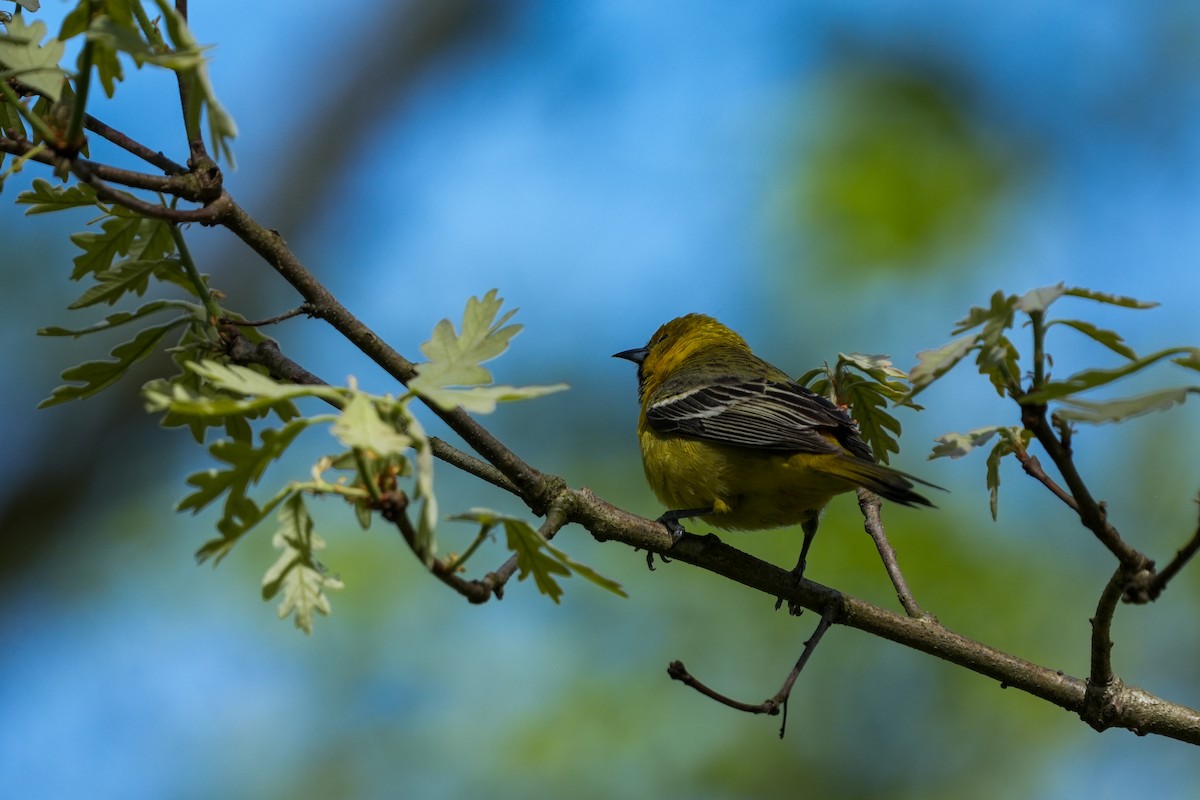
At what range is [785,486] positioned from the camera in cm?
386

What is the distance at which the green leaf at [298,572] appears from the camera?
1812 mm

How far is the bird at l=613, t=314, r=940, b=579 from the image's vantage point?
3.65 meters

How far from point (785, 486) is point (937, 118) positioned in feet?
18.1

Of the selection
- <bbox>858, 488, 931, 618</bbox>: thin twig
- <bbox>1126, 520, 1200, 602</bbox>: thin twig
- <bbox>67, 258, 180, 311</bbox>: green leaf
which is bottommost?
<bbox>858, 488, 931, 618</bbox>: thin twig

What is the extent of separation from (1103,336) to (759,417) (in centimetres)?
210

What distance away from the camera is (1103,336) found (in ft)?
6.57

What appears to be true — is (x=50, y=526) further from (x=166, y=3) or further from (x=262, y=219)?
(x=166, y=3)

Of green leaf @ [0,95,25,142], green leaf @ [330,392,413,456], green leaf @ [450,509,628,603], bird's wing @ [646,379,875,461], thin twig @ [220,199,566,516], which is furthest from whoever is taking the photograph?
bird's wing @ [646,379,875,461]

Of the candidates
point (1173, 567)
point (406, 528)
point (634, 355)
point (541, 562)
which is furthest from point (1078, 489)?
point (634, 355)

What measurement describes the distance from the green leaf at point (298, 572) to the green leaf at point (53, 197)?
3.17 ft

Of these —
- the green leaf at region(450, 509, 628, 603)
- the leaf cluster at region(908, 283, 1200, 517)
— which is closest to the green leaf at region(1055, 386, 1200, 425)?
the leaf cluster at region(908, 283, 1200, 517)

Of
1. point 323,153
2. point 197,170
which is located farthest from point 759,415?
point 323,153

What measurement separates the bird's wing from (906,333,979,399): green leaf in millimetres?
1500

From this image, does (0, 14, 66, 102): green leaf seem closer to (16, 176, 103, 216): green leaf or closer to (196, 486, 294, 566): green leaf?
(16, 176, 103, 216): green leaf
